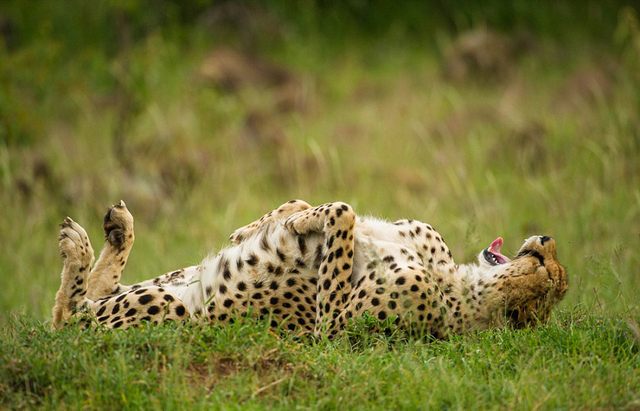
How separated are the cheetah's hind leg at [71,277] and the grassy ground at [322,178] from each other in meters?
0.26

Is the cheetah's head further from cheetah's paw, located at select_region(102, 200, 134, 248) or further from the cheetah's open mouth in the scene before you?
cheetah's paw, located at select_region(102, 200, 134, 248)

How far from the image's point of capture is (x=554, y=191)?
7270 millimetres

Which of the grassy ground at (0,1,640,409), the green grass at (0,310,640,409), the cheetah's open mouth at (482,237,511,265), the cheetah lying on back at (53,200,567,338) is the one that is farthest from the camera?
the cheetah's open mouth at (482,237,511,265)

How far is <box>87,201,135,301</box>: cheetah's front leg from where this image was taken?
440 cm

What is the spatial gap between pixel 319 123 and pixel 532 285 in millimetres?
6973

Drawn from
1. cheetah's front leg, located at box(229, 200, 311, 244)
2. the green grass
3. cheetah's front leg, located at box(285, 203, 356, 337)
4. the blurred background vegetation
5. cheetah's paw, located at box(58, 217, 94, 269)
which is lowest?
the green grass

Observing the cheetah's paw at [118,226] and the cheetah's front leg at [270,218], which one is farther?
the cheetah's paw at [118,226]

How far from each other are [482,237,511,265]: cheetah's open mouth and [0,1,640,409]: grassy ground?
0.54 feet

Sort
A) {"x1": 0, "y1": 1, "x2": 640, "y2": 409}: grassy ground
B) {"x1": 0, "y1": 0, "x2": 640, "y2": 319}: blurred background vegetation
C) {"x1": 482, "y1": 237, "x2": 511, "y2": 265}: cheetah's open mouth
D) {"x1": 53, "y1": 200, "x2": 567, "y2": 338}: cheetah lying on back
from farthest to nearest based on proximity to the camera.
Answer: {"x1": 0, "y1": 0, "x2": 640, "y2": 319}: blurred background vegetation
{"x1": 482, "y1": 237, "x2": 511, "y2": 265}: cheetah's open mouth
{"x1": 53, "y1": 200, "x2": 567, "y2": 338}: cheetah lying on back
{"x1": 0, "y1": 1, "x2": 640, "y2": 409}: grassy ground

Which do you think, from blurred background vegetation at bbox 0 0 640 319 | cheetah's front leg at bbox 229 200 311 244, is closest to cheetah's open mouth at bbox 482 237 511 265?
blurred background vegetation at bbox 0 0 640 319

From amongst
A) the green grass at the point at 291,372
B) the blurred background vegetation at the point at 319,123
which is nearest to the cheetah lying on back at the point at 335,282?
the green grass at the point at 291,372

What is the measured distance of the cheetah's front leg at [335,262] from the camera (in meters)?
3.83

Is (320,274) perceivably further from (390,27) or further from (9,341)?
(390,27)

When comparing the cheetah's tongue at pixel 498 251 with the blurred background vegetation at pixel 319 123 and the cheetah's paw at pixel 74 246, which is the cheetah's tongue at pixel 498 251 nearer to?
the blurred background vegetation at pixel 319 123
